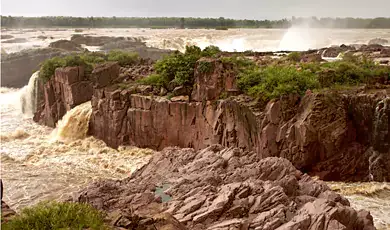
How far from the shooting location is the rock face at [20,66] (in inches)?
1609

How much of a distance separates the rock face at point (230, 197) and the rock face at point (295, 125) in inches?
181

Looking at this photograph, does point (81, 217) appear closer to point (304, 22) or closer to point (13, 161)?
point (13, 161)

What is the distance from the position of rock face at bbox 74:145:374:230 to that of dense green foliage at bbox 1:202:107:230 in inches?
29.4

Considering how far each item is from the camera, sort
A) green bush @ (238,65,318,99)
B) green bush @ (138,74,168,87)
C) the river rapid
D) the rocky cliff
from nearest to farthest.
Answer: the river rapid, green bush @ (238,65,318,99), green bush @ (138,74,168,87), the rocky cliff

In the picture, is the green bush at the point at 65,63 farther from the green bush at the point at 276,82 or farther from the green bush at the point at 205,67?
the green bush at the point at 276,82

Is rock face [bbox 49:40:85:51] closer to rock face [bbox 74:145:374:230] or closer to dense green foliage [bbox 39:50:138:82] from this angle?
dense green foliage [bbox 39:50:138:82]

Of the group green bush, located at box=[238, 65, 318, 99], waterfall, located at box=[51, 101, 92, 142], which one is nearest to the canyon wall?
green bush, located at box=[238, 65, 318, 99]

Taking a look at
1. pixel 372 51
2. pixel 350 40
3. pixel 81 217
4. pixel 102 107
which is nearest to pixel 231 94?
pixel 102 107

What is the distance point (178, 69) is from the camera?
22891mm

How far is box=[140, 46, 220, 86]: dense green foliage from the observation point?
22.4 m

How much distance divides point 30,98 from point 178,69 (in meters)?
13.6

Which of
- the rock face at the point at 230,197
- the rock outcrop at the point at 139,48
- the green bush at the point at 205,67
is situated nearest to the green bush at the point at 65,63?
the green bush at the point at 205,67

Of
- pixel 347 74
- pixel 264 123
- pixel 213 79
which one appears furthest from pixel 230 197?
pixel 347 74

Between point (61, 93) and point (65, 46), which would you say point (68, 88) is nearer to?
point (61, 93)
